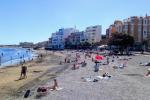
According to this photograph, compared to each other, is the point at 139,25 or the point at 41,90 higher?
the point at 139,25

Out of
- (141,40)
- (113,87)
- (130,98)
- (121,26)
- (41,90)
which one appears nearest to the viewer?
(130,98)

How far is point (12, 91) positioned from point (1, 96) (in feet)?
9.32

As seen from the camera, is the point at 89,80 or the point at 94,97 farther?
the point at 89,80

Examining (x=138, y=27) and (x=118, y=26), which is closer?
(x=138, y=27)

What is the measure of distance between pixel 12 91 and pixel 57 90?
13.5 ft

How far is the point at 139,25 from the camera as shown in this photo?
149 metres

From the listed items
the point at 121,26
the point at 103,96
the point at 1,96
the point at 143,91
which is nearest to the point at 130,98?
the point at 103,96

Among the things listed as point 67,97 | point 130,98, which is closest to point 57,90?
point 67,97

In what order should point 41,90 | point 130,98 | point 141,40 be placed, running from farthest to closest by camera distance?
1. point 141,40
2. point 41,90
3. point 130,98

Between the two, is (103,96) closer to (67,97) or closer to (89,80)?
(67,97)

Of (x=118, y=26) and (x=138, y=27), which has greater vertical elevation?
(x=118, y=26)

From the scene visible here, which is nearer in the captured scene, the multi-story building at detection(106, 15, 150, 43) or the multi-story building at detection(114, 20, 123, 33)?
the multi-story building at detection(106, 15, 150, 43)

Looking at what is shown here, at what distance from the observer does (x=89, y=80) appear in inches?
1278

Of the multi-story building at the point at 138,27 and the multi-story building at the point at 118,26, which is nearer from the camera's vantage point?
the multi-story building at the point at 138,27
